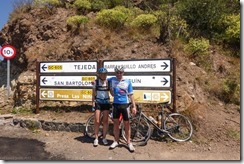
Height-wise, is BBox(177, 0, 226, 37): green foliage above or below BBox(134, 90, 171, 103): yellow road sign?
above

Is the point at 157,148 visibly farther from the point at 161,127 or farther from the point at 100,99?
the point at 100,99

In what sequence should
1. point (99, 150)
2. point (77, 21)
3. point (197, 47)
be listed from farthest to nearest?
point (77, 21), point (197, 47), point (99, 150)

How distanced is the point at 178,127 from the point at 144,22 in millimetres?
4936

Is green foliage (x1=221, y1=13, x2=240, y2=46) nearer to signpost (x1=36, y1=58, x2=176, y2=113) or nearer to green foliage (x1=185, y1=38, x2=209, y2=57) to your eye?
green foliage (x1=185, y1=38, x2=209, y2=57)

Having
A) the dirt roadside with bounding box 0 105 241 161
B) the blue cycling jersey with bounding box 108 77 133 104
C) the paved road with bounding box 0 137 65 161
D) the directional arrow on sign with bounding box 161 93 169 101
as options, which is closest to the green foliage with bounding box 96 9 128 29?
the directional arrow on sign with bounding box 161 93 169 101

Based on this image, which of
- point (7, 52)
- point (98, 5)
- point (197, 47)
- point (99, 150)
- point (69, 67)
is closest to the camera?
point (99, 150)

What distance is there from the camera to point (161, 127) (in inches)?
249

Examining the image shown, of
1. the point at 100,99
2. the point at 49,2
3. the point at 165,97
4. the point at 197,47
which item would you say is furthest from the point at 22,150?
the point at 49,2

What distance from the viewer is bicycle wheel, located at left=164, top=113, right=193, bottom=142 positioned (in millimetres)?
6242

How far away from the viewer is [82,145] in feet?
20.3

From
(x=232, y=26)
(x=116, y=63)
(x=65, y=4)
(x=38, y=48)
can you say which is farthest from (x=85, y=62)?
(x=65, y=4)

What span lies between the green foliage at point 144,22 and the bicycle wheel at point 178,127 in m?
4.61

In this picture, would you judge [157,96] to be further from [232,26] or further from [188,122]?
[232,26]

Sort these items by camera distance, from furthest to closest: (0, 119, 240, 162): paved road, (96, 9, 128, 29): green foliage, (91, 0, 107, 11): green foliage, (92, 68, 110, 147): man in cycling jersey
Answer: (91, 0, 107, 11): green foliage
(96, 9, 128, 29): green foliage
(92, 68, 110, 147): man in cycling jersey
(0, 119, 240, 162): paved road
